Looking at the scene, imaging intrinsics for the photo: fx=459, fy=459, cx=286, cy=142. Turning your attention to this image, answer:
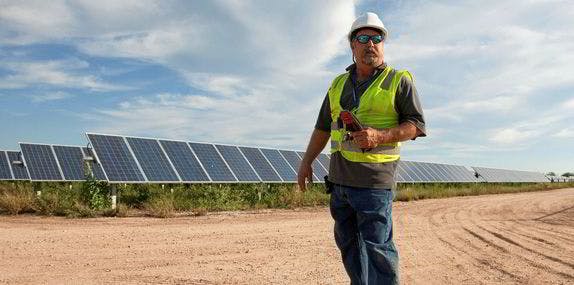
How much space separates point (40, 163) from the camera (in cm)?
1902

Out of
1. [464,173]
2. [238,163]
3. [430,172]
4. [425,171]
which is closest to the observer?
[238,163]

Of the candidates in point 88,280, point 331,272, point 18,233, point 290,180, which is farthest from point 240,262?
point 290,180

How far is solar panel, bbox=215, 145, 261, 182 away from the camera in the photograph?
15328 mm

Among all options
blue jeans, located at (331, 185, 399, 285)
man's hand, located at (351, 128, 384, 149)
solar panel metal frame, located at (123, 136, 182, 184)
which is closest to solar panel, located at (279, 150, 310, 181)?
solar panel metal frame, located at (123, 136, 182, 184)

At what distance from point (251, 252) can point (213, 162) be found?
9.71m

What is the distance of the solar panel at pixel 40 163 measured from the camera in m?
18.3

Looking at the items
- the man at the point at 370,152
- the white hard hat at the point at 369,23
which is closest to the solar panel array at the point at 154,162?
the man at the point at 370,152

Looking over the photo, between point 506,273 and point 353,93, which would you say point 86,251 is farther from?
point 506,273

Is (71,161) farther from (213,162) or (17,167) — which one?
(213,162)

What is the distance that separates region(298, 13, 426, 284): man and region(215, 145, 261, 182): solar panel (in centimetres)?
1205

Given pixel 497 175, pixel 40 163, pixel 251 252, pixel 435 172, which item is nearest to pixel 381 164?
pixel 251 252

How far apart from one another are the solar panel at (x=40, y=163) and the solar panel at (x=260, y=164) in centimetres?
773

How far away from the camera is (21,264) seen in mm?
5172

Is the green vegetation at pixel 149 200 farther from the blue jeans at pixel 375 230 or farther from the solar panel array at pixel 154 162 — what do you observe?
the blue jeans at pixel 375 230
